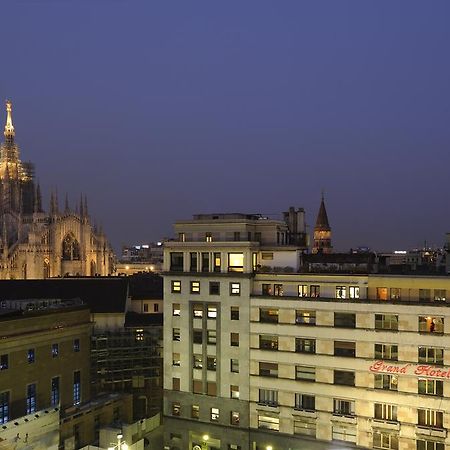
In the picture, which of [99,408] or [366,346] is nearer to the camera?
[366,346]

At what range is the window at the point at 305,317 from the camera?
204 feet

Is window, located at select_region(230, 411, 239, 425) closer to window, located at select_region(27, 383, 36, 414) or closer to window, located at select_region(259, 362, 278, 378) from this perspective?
window, located at select_region(259, 362, 278, 378)

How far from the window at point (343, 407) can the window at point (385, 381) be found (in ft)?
11.3

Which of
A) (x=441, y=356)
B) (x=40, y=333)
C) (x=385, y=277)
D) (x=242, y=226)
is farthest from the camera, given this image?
(x=242, y=226)

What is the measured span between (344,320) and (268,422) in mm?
14479

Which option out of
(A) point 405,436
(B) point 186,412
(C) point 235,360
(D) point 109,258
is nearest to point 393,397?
(A) point 405,436

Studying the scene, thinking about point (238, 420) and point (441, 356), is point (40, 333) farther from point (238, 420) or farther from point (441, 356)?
point (441, 356)

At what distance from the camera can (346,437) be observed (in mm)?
60250

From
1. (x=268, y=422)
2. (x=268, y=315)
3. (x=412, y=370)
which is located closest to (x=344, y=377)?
(x=412, y=370)

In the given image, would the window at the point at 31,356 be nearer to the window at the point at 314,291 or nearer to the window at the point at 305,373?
the window at the point at 305,373

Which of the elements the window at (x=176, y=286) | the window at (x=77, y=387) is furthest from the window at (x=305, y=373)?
the window at (x=77, y=387)

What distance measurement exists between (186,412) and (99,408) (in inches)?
396

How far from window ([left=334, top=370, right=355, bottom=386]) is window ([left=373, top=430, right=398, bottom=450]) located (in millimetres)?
5356

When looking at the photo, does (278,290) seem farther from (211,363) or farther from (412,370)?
(412,370)
